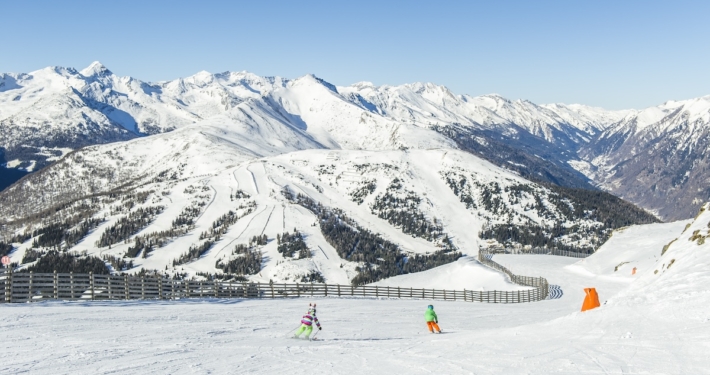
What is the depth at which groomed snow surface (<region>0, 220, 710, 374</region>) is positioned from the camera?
17578 millimetres

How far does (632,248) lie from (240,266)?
96.2m

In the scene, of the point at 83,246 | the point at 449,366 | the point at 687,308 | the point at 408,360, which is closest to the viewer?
the point at 449,366

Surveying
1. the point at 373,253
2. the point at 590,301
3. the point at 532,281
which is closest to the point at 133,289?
the point at 590,301

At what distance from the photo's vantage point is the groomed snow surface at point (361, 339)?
17578 millimetres

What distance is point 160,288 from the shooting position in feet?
140

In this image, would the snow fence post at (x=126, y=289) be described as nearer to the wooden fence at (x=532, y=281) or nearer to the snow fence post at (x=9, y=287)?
the snow fence post at (x=9, y=287)

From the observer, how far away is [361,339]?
26.3m

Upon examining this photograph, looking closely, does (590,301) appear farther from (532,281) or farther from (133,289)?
(532,281)

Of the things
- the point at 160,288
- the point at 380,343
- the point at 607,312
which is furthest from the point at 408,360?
the point at 160,288

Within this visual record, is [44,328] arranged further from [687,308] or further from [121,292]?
[687,308]

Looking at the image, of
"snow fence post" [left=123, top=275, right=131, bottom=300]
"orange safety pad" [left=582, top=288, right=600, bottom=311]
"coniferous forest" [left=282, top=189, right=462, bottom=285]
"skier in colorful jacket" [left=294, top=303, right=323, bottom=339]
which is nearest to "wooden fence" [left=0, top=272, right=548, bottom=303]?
"snow fence post" [left=123, top=275, right=131, bottom=300]

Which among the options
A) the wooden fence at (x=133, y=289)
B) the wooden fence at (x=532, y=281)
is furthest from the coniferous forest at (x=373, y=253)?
the wooden fence at (x=133, y=289)

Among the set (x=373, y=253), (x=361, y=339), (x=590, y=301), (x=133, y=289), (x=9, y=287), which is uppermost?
(x=373, y=253)

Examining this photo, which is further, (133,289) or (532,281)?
(532,281)
